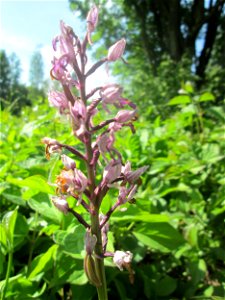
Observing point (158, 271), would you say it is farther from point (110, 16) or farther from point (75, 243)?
point (110, 16)

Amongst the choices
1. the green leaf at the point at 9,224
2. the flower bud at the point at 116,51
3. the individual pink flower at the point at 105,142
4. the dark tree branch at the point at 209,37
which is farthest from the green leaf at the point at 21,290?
the dark tree branch at the point at 209,37

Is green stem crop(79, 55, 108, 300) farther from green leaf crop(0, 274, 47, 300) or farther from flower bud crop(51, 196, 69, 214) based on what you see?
green leaf crop(0, 274, 47, 300)

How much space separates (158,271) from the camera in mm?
1439

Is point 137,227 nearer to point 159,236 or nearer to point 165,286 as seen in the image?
point 159,236

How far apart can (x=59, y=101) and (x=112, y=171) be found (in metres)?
0.16

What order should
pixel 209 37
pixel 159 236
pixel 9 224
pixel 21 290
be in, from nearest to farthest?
1. pixel 9 224
2. pixel 21 290
3. pixel 159 236
4. pixel 209 37

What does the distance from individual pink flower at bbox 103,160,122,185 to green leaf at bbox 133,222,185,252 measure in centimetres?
47

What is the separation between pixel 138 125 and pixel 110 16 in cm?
2057

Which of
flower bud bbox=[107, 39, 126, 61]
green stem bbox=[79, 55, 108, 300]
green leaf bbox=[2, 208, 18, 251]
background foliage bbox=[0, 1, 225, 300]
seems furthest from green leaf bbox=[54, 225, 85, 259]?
flower bud bbox=[107, 39, 126, 61]

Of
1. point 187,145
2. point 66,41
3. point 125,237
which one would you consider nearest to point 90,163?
point 66,41

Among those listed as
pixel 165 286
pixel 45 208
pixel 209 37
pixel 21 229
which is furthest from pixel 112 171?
pixel 209 37

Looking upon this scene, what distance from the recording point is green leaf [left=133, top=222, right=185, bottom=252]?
3.72 feet

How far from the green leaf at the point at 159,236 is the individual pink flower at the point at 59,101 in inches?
22.1

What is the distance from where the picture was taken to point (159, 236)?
1.15 metres
